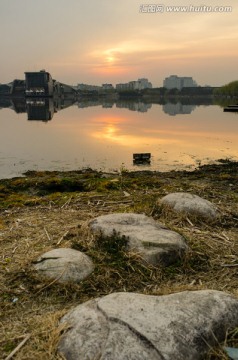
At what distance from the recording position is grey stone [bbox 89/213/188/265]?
272 inches

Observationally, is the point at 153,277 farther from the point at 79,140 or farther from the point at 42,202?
the point at 79,140

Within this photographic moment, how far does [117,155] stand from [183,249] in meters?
22.0

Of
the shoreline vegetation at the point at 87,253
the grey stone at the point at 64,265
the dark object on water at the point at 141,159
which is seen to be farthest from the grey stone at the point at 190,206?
the dark object on water at the point at 141,159

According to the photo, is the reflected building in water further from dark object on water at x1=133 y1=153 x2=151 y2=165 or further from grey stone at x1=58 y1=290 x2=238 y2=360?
grey stone at x1=58 y1=290 x2=238 y2=360

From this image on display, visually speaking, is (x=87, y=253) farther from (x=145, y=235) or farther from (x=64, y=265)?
(x=145, y=235)

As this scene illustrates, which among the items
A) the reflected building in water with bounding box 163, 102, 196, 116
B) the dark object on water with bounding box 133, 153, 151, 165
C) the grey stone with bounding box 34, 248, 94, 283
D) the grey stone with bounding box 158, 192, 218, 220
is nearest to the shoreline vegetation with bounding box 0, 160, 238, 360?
the grey stone with bounding box 34, 248, 94, 283

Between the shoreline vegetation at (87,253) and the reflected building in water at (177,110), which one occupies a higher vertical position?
the reflected building in water at (177,110)

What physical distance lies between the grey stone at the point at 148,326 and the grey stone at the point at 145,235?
1849mm

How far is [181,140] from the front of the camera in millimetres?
38469

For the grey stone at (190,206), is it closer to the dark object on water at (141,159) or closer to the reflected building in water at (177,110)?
the dark object on water at (141,159)

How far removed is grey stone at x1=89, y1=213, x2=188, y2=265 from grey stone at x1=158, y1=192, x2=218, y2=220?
148cm

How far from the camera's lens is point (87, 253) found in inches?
279

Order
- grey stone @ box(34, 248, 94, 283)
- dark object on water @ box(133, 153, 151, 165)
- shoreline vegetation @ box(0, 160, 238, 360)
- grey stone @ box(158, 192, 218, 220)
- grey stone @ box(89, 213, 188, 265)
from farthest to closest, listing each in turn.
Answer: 1. dark object on water @ box(133, 153, 151, 165)
2. grey stone @ box(158, 192, 218, 220)
3. grey stone @ box(89, 213, 188, 265)
4. grey stone @ box(34, 248, 94, 283)
5. shoreline vegetation @ box(0, 160, 238, 360)

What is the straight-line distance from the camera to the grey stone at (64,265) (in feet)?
20.7
